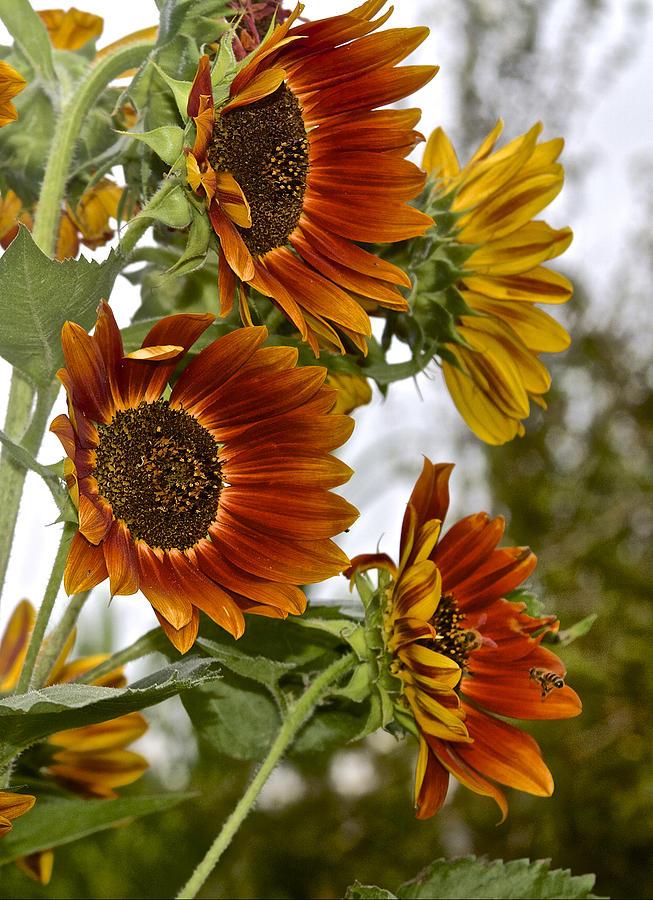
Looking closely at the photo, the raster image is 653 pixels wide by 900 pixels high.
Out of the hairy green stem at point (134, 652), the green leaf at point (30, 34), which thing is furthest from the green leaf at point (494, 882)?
the green leaf at point (30, 34)

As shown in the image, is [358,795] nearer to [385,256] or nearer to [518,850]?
[518,850]

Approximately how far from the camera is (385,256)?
53cm

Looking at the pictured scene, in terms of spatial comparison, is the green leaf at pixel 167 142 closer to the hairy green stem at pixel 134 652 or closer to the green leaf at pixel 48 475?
the green leaf at pixel 48 475

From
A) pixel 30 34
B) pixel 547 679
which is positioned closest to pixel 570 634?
pixel 547 679

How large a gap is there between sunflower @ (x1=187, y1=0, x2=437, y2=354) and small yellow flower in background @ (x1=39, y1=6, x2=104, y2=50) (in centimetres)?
19

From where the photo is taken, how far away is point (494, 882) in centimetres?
51

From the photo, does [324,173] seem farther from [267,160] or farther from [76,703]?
[76,703]

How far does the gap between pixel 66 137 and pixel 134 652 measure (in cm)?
24

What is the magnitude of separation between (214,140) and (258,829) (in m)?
1.15

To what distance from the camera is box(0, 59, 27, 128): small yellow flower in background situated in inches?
15.0

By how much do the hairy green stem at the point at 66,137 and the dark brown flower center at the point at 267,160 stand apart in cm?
6

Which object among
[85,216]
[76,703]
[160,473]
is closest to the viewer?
[76,703]

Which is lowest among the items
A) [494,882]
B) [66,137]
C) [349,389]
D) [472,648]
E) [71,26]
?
[494,882]

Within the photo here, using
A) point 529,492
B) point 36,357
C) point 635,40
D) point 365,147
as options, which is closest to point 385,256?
point 365,147
